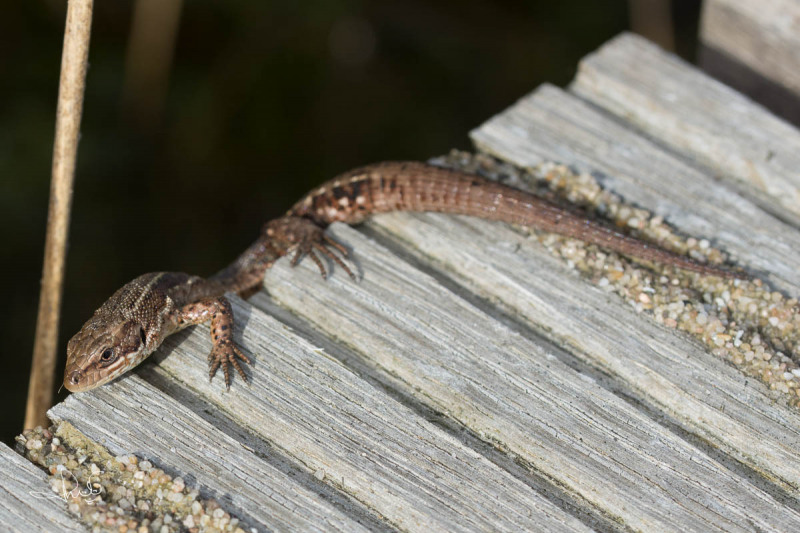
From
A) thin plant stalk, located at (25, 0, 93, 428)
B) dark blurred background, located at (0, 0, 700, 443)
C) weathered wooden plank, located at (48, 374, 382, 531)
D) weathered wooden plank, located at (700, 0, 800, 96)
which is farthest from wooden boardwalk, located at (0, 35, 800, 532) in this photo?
dark blurred background, located at (0, 0, 700, 443)

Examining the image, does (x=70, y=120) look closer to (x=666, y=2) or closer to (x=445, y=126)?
(x=445, y=126)

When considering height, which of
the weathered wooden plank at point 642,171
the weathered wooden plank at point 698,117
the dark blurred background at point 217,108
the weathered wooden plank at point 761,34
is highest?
the weathered wooden plank at point 761,34

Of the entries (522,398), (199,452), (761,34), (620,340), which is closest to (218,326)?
(199,452)

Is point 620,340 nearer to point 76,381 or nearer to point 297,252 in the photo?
point 297,252

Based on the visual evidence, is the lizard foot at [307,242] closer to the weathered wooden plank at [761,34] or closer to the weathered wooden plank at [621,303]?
the weathered wooden plank at [621,303]

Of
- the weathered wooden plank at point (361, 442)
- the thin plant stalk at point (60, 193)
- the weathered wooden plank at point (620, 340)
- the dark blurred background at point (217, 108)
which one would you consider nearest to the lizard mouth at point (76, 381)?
the weathered wooden plank at point (361, 442)

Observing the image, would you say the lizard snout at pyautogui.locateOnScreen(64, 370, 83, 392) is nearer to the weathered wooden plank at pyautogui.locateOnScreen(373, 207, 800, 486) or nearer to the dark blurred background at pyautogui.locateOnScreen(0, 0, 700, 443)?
the weathered wooden plank at pyautogui.locateOnScreen(373, 207, 800, 486)
